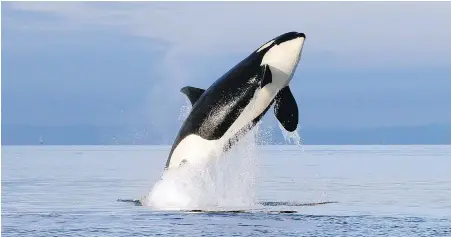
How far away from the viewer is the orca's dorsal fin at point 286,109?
1909 centimetres

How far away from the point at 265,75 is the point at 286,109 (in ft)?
3.94

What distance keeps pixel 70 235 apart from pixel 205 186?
539 centimetres

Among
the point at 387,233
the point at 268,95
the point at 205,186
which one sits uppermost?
the point at 268,95

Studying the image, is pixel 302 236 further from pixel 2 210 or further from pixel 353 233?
pixel 2 210

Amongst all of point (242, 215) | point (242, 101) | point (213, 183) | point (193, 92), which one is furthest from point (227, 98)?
point (242, 215)

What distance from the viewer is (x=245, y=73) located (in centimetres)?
1867

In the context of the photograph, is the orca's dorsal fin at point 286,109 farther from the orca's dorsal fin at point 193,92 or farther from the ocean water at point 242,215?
the orca's dorsal fin at point 193,92

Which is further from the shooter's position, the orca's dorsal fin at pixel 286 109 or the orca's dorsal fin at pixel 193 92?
the orca's dorsal fin at pixel 193 92

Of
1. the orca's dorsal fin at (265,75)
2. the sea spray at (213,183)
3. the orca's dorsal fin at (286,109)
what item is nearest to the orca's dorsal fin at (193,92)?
the sea spray at (213,183)

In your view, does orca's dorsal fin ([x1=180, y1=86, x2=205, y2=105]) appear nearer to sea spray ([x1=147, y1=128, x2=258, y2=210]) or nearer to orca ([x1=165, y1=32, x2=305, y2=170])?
orca ([x1=165, y1=32, x2=305, y2=170])

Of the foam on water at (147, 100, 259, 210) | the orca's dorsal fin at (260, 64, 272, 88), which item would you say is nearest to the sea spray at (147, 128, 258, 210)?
the foam on water at (147, 100, 259, 210)

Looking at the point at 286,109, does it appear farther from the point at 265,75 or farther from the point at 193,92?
the point at 193,92

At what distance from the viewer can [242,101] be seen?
1862 cm

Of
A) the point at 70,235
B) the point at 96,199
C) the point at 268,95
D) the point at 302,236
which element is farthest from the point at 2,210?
the point at 302,236
